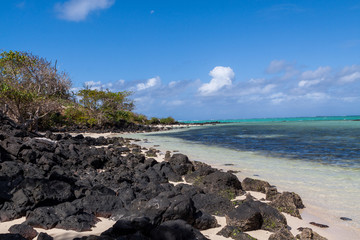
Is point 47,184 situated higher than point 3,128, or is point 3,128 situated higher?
point 3,128

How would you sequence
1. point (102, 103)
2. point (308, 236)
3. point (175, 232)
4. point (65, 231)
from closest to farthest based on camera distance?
point (175, 232) → point (308, 236) → point (65, 231) → point (102, 103)

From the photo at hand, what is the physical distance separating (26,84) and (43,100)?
3.13 meters

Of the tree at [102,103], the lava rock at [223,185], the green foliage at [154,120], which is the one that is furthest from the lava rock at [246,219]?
the green foliage at [154,120]

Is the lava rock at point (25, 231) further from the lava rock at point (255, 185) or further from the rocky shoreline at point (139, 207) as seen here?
the lava rock at point (255, 185)

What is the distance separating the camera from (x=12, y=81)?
76.4 feet

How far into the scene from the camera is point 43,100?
22.8 metres

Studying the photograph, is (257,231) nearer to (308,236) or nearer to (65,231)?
(308,236)

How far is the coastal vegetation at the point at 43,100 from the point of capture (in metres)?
21.7

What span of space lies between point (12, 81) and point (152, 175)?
2133cm

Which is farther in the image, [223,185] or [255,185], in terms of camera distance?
[255,185]

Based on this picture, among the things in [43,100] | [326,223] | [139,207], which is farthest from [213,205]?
[43,100]

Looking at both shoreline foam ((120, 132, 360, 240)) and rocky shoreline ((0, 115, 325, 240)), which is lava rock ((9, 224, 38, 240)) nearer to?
rocky shoreline ((0, 115, 325, 240))

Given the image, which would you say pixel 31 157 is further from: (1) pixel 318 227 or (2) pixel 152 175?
(1) pixel 318 227

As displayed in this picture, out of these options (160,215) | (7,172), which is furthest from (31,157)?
(160,215)
